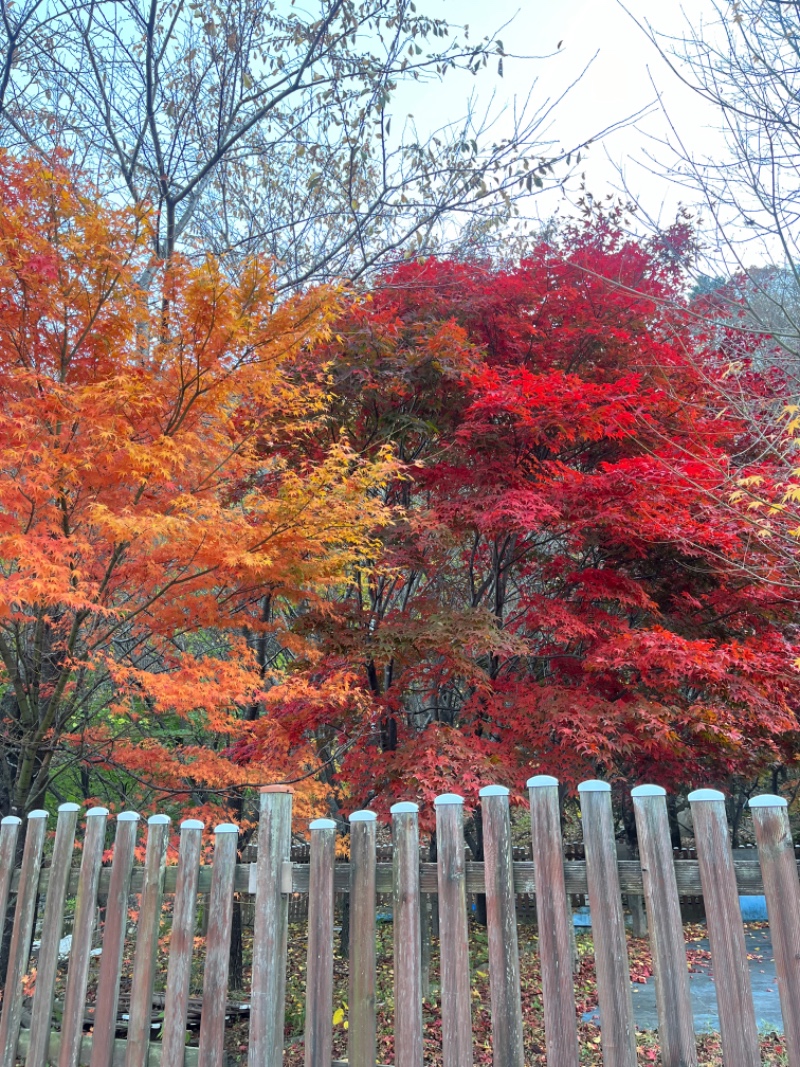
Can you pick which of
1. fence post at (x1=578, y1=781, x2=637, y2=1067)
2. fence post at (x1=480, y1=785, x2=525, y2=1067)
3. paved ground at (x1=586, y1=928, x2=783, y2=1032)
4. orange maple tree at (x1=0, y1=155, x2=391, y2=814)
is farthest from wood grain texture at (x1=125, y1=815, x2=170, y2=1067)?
paved ground at (x1=586, y1=928, x2=783, y2=1032)

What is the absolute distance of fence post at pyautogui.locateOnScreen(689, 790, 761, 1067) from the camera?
6.76ft

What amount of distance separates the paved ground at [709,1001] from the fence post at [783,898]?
3.01m

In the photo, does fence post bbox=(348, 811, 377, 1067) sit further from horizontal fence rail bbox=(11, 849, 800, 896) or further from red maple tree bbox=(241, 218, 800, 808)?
red maple tree bbox=(241, 218, 800, 808)

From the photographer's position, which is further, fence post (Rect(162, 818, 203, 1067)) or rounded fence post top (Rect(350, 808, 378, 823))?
fence post (Rect(162, 818, 203, 1067))

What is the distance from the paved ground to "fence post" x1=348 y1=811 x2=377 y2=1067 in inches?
115

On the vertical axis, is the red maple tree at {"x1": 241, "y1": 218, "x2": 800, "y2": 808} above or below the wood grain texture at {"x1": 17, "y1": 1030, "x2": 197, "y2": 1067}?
above

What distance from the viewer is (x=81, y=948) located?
11.0ft

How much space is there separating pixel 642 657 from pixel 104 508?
359cm

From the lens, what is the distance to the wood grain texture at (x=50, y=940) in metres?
3.39

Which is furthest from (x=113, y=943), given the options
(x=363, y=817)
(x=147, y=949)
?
(x=363, y=817)

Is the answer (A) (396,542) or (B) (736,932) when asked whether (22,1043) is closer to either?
(B) (736,932)

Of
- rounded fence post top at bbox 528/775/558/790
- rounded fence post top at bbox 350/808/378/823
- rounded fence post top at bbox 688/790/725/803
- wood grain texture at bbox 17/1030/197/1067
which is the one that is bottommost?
wood grain texture at bbox 17/1030/197/1067

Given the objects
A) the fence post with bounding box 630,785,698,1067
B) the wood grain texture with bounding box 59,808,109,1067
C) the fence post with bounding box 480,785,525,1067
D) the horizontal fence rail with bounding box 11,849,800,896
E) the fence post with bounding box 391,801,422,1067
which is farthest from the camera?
the wood grain texture with bounding box 59,808,109,1067

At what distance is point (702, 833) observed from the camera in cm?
220
